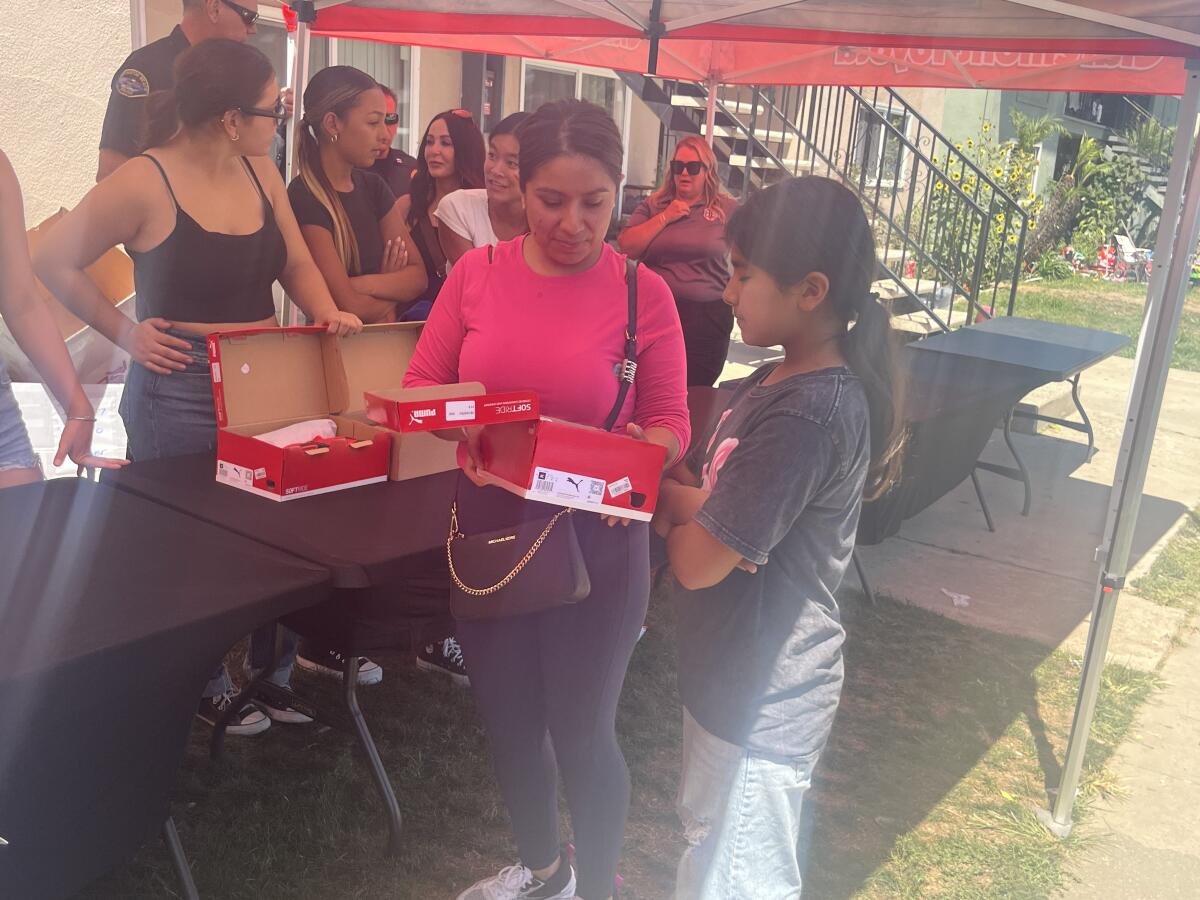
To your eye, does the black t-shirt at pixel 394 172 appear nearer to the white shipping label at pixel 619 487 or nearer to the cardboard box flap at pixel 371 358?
the cardboard box flap at pixel 371 358

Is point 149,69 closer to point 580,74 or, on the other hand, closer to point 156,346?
point 156,346

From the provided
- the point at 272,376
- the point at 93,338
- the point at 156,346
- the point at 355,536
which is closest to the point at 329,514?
the point at 355,536

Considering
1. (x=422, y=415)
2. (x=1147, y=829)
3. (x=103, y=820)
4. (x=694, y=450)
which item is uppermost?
(x=422, y=415)

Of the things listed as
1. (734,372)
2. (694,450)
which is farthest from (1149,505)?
(694,450)

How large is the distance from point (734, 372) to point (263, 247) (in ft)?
18.5

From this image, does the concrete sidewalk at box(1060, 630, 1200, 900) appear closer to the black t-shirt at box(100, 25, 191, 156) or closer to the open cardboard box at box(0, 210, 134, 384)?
the black t-shirt at box(100, 25, 191, 156)

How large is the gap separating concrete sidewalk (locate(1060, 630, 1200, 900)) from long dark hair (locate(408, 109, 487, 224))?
2908mm

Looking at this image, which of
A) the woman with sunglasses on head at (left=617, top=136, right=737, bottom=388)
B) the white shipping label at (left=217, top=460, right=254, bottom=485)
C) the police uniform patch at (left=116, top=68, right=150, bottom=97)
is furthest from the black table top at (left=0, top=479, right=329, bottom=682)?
the woman with sunglasses on head at (left=617, top=136, right=737, bottom=388)

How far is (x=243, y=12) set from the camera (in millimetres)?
3252

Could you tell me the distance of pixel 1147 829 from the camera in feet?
9.52

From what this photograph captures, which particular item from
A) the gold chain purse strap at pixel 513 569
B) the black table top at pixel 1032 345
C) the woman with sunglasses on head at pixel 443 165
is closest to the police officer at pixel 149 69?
the woman with sunglasses on head at pixel 443 165

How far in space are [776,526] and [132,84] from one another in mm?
2574

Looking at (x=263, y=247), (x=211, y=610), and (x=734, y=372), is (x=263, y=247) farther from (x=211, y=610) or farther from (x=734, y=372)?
(x=734, y=372)

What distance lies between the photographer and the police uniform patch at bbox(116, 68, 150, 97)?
3031 millimetres
